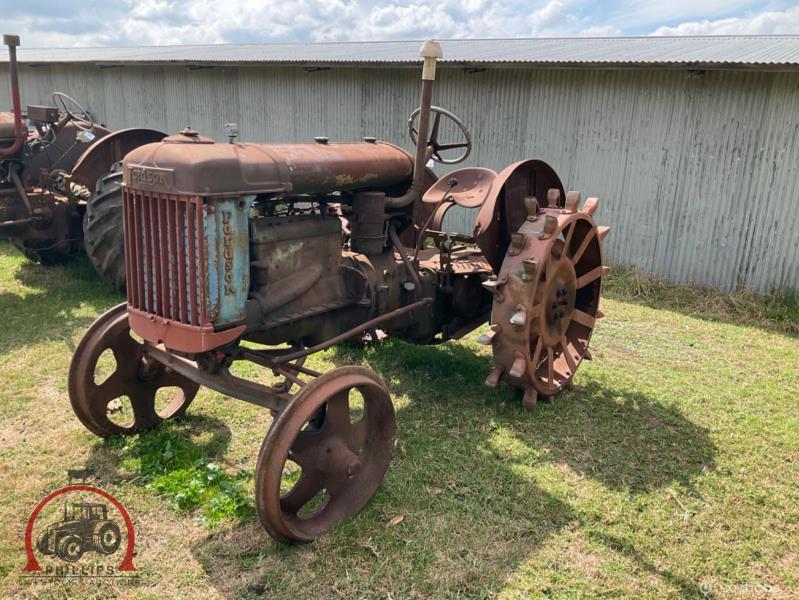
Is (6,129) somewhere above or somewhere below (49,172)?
above

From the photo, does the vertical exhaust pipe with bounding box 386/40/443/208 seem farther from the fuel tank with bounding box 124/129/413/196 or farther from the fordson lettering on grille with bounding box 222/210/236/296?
the fordson lettering on grille with bounding box 222/210/236/296

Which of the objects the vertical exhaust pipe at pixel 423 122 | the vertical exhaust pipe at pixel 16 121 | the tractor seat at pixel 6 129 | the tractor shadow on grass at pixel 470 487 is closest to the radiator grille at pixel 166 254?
the tractor shadow on grass at pixel 470 487

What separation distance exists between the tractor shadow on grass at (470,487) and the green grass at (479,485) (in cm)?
1

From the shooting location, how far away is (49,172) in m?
6.61

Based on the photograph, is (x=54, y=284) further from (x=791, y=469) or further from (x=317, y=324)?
(x=791, y=469)

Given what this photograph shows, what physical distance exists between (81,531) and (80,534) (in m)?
0.02

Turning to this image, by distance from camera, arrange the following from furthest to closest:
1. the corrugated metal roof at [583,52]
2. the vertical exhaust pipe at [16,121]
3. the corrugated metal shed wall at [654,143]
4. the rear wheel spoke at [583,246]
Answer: the corrugated metal roof at [583,52]
the corrugated metal shed wall at [654,143]
the vertical exhaust pipe at [16,121]
the rear wheel spoke at [583,246]

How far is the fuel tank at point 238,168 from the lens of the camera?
257cm

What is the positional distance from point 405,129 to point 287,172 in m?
6.23

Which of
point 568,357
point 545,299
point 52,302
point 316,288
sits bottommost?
point 52,302

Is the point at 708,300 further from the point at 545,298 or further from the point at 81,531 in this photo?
the point at 81,531

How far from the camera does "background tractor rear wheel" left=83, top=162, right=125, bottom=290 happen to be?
5.32 m

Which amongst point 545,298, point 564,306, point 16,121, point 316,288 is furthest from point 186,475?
point 16,121

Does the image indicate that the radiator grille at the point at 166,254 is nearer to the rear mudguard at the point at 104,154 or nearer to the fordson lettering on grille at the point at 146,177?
the fordson lettering on grille at the point at 146,177
